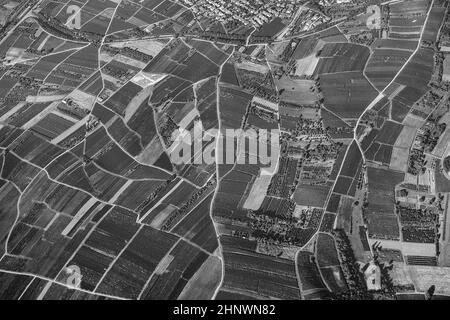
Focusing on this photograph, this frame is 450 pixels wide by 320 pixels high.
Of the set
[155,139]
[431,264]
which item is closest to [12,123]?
[155,139]

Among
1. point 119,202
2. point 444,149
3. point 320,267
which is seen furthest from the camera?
point 444,149

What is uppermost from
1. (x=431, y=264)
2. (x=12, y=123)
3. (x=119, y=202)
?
(x=12, y=123)

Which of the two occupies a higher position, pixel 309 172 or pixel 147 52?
pixel 147 52

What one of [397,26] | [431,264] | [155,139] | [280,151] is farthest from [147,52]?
[431,264]

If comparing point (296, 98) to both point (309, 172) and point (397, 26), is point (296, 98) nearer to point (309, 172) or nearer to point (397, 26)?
point (309, 172)
